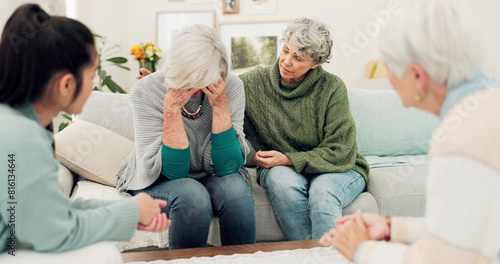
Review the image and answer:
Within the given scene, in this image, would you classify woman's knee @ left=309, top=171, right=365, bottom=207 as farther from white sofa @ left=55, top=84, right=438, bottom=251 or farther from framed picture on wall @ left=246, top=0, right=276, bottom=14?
framed picture on wall @ left=246, top=0, right=276, bottom=14

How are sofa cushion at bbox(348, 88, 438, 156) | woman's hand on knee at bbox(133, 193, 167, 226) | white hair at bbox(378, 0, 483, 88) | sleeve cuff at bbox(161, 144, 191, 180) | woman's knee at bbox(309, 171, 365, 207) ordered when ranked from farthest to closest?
sofa cushion at bbox(348, 88, 438, 156), woman's knee at bbox(309, 171, 365, 207), sleeve cuff at bbox(161, 144, 191, 180), woman's hand on knee at bbox(133, 193, 167, 226), white hair at bbox(378, 0, 483, 88)

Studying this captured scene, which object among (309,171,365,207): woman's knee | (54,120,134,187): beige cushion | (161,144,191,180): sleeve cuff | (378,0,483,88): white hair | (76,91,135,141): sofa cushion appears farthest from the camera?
(76,91,135,141): sofa cushion

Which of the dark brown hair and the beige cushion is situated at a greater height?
the dark brown hair

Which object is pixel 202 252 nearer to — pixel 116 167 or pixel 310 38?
pixel 116 167

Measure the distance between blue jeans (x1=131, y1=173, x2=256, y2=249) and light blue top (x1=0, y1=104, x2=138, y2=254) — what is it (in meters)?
0.62

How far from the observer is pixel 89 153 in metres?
1.84

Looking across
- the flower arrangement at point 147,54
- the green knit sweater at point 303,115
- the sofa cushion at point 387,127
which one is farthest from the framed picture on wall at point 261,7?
the green knit sweater at point 303,115

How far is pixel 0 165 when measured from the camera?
82 centimetres

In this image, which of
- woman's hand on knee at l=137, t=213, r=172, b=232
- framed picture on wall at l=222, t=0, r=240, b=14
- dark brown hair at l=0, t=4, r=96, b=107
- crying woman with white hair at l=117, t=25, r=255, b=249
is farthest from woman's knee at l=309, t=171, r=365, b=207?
framed picture on wall at l=222, t=0, r=240, b=14

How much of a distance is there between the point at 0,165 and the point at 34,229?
14 cm

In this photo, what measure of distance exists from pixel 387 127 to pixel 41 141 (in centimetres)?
208

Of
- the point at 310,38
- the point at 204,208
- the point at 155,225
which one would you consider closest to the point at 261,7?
the point at 310,38

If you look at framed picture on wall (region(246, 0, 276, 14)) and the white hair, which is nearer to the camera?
the white hair

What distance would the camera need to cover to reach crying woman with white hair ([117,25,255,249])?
1502mm
